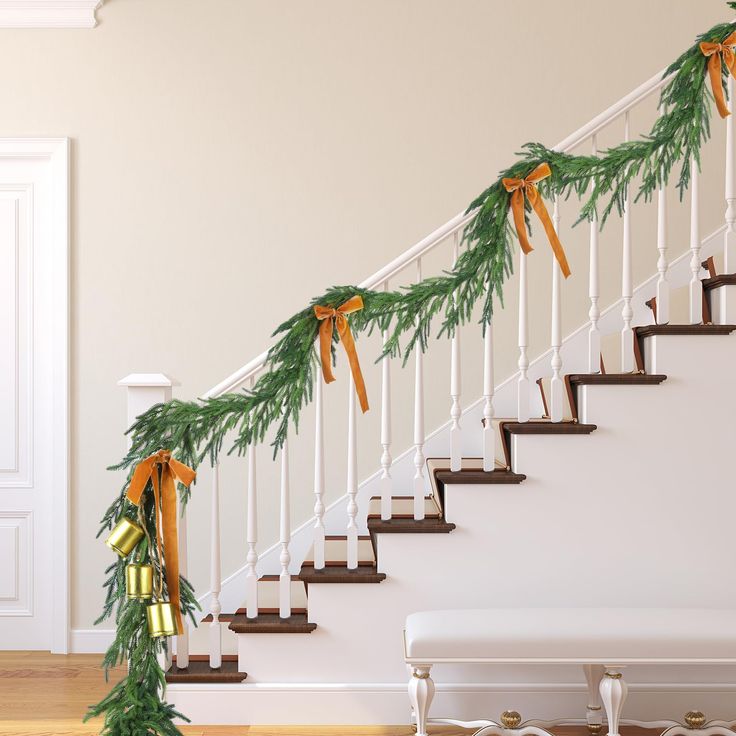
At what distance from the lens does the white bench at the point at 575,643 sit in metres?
2.31

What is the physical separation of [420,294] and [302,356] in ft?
1.37

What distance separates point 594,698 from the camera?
2645 millimetres

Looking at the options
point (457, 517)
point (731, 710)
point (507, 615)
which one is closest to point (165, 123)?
point (457, 517)

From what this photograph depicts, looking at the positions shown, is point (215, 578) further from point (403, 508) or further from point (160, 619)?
point (403, 508)

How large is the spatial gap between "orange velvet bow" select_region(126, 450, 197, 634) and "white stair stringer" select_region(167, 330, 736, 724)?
2.08ft

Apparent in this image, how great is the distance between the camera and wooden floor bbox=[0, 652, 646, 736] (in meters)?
2.70

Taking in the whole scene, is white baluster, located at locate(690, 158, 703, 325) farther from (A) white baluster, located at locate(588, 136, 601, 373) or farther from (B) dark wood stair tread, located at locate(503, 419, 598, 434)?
(B) dark wood stair tread, located at locate(503, 419, 598, 434)

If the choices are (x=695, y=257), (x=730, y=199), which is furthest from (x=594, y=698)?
(x=730, y=199)

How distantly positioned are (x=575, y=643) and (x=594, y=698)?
450mm

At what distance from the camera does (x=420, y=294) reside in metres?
2.54

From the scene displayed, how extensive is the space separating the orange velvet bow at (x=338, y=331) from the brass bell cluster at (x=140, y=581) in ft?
2.33

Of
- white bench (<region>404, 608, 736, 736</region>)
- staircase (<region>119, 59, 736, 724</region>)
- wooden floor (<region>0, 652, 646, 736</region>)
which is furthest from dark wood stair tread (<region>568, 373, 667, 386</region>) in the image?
wooden floor (<region>0, 652, 646, 736</region>)

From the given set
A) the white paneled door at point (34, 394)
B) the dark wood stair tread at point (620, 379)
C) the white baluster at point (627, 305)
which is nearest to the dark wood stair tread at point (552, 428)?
the dark wood stair tread at point (620, 379)

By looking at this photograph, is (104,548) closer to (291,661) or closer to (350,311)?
(291,661)
